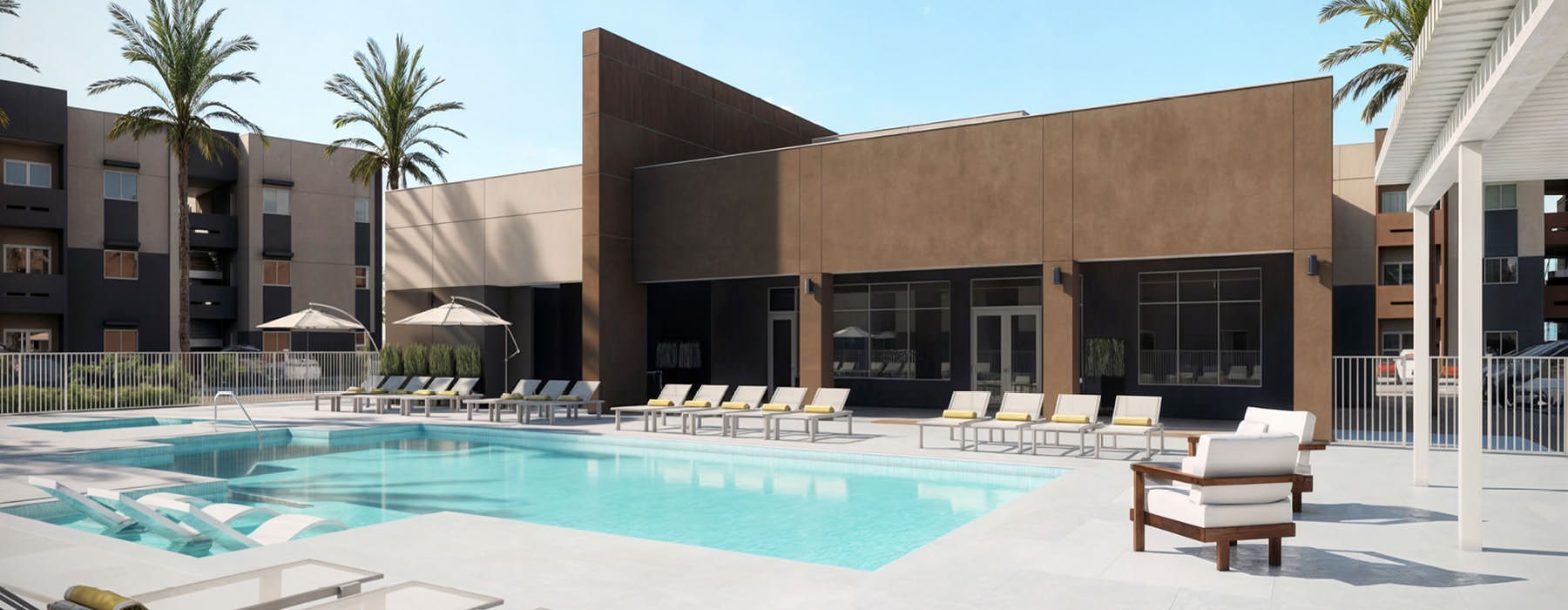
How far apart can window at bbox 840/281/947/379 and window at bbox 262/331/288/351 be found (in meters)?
27.7

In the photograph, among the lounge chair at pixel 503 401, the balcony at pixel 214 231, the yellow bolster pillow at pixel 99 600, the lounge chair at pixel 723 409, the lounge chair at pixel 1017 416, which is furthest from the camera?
the balcony at pixel 214 231

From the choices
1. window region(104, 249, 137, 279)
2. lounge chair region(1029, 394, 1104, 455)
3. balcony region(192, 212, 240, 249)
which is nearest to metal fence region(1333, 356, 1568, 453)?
lounge chair region(1029, 394, 1104, 455)

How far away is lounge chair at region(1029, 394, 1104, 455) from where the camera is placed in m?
13.3

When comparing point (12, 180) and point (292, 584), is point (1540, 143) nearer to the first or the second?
point (292, 584)

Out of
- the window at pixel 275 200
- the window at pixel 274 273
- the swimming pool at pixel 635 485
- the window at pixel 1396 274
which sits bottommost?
the swimming pool at pixel 635 485

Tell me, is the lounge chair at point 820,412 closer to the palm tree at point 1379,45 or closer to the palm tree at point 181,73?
the palm tree at point 1379,45

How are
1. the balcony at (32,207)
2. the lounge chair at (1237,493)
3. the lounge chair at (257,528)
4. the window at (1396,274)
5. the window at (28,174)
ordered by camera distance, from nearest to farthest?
the lounge chair at (1237,493) < the lounge chair at (257,528) < the window at (1396,274) < the balcony at (32,207) < the window at (28,174)

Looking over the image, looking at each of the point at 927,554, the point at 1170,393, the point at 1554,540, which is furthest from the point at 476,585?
the point at 1170,393

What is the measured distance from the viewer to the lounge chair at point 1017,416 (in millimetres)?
13594

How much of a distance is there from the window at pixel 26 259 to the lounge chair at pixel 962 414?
34.6 m

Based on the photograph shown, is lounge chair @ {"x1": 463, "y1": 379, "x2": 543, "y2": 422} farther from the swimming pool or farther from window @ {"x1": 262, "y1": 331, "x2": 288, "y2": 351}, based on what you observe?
window @ {"x1": 262, "y1": 331, "x2": 288, "y2": 351}

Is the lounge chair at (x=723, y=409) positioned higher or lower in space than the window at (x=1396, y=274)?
lower

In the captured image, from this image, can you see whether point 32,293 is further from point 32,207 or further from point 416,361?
point 416,361

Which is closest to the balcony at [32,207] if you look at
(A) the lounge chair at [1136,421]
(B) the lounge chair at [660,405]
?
(B) the lounge chair at [660,405]
